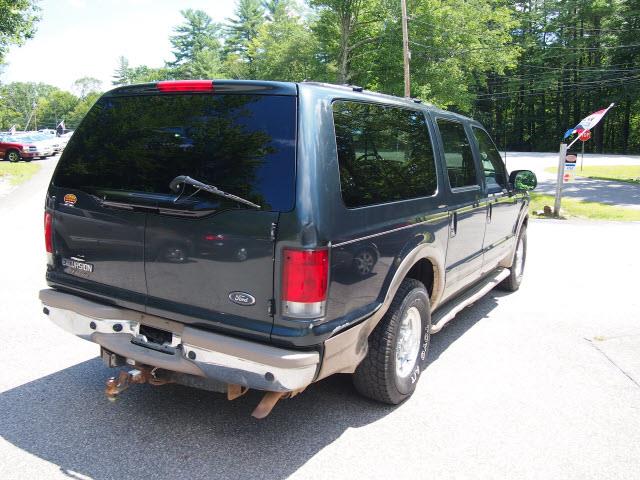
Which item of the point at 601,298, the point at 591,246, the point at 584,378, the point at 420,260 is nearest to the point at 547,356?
the point at 584,378

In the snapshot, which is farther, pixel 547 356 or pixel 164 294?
pixel 547 356

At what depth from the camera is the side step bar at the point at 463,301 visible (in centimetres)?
415

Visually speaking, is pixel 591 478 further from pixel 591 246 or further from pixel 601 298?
pixel 591 246

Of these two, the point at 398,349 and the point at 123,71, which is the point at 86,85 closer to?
the point at 123,71

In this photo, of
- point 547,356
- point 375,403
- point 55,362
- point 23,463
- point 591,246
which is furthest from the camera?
point 591,246

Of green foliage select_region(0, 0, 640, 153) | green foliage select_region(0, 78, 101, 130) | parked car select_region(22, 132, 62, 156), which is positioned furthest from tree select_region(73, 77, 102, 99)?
parked car select_region(22, 132, 62, 156)

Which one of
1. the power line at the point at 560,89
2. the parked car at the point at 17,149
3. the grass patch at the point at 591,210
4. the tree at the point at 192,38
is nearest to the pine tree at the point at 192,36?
the tree at the point at 192,38

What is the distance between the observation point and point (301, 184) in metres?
2.60

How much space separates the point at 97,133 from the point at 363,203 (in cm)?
171

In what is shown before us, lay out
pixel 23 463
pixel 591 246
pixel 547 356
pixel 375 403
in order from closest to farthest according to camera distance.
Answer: pixel 23 463, pixel 375 403, pixel 547 356, pixel 591 246

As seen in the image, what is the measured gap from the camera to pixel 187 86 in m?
2.97

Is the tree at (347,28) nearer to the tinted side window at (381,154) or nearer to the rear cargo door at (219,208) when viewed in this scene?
the tinted side window at (381,154)

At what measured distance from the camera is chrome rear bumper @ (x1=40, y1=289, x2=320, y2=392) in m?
2.58

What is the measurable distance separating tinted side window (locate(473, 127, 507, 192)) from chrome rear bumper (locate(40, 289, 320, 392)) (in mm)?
3201
